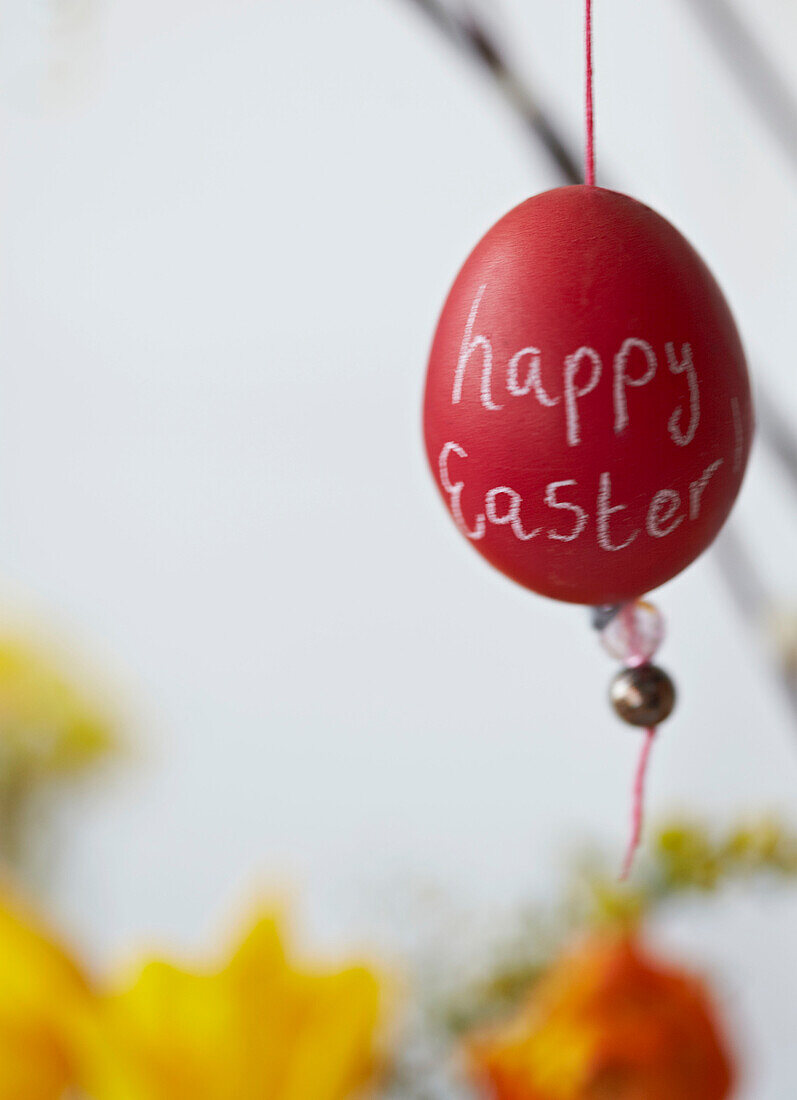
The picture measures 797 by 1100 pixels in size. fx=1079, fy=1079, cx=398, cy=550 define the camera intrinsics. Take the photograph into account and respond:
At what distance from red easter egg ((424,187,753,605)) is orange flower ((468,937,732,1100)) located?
267mm

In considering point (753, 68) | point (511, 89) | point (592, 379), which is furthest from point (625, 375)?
point (753, 68)

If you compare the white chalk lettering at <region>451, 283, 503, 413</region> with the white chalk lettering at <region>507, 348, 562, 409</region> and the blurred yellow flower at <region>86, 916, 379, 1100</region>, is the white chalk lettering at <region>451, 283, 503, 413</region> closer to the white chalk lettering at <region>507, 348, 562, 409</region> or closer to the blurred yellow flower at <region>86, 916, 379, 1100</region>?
the white chalk lettering at <region>507, 348, 562, 409</region>

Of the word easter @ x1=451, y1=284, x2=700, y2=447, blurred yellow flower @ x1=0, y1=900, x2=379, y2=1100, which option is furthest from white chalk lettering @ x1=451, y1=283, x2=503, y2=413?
blurred yellow flower @ x1=0, y1=900, x2=379, y2=1100

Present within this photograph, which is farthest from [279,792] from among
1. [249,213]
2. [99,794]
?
[249,213]

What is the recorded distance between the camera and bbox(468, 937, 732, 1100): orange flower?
48cm

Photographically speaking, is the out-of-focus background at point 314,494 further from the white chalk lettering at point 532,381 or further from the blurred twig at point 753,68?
the white chalk lettering at point 532,381

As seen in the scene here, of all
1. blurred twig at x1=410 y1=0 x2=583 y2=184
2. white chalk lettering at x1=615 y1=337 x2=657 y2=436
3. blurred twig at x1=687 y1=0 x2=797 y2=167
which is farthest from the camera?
blurred twig at x1=687 y1=0 x2=797 y2=167

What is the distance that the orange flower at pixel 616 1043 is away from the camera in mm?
475

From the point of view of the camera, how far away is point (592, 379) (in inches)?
10.7

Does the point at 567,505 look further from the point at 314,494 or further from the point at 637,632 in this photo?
the point at 314,494

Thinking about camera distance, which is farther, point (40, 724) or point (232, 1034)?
point (40, 724)

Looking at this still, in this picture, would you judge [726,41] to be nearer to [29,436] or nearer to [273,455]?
[273,455]

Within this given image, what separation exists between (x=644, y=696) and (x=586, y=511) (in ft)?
0.24

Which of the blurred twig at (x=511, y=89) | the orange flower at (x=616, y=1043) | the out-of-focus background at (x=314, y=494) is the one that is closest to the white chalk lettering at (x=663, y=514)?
the blurred twig at (x=511, y=89)
